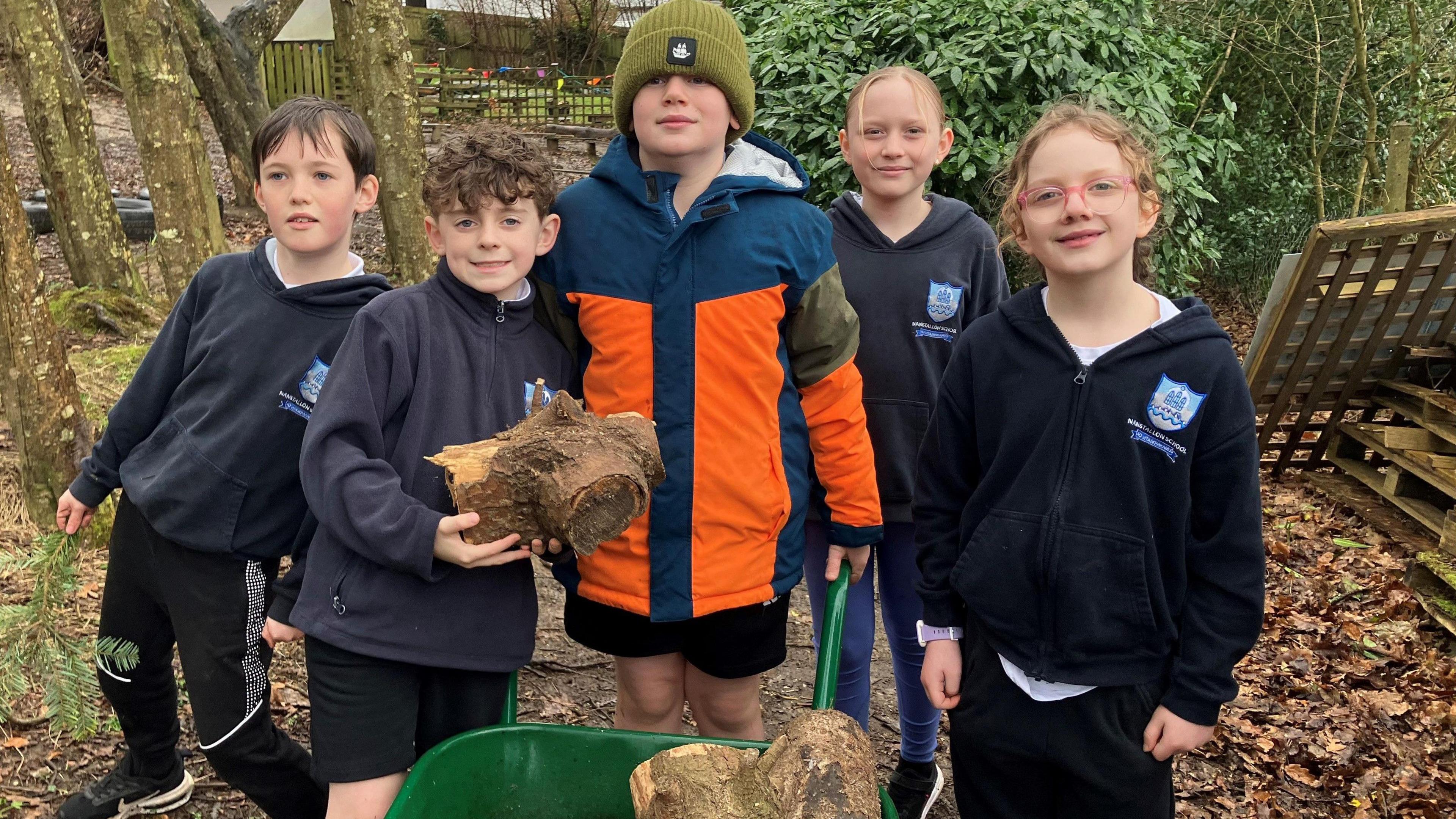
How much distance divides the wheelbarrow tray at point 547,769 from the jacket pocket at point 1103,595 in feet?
2.00

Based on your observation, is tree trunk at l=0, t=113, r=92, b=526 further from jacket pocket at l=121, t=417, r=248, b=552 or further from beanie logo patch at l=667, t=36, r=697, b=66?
beanie logo patch at l=667, t=36, r=697, b=66

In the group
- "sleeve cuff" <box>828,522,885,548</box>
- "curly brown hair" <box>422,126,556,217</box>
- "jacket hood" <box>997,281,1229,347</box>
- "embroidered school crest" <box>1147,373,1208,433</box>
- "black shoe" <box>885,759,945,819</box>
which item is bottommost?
"black shoe" <box>885,759,945,819</box>

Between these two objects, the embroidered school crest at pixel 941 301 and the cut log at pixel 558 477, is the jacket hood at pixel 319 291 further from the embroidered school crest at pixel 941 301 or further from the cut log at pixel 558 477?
the embroidered school crest at pixel 941 301

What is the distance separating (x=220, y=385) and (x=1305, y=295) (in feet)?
17.3

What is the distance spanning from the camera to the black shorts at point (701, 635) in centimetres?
248

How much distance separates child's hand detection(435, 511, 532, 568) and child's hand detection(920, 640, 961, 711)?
86cm

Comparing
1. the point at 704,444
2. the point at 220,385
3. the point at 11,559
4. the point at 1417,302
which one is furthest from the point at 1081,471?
the point at 1417,302

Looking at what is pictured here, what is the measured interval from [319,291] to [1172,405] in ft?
5.82

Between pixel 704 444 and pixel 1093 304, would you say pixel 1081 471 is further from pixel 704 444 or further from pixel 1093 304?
pixel 704 444

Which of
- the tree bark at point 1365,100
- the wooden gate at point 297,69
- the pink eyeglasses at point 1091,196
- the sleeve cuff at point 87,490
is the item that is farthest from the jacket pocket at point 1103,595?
the wooden gate at point 297,69

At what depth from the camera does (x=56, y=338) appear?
3857mm

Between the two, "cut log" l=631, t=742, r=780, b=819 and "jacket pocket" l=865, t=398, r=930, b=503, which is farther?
"jacket pocket" l=865, t=398, r=930, b=503

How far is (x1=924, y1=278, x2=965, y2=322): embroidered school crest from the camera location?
283 centimetres

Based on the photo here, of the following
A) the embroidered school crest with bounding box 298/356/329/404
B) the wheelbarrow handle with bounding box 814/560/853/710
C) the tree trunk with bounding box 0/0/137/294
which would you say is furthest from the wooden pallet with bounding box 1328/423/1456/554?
the tree trunk with bounding box 0/0/137/294
